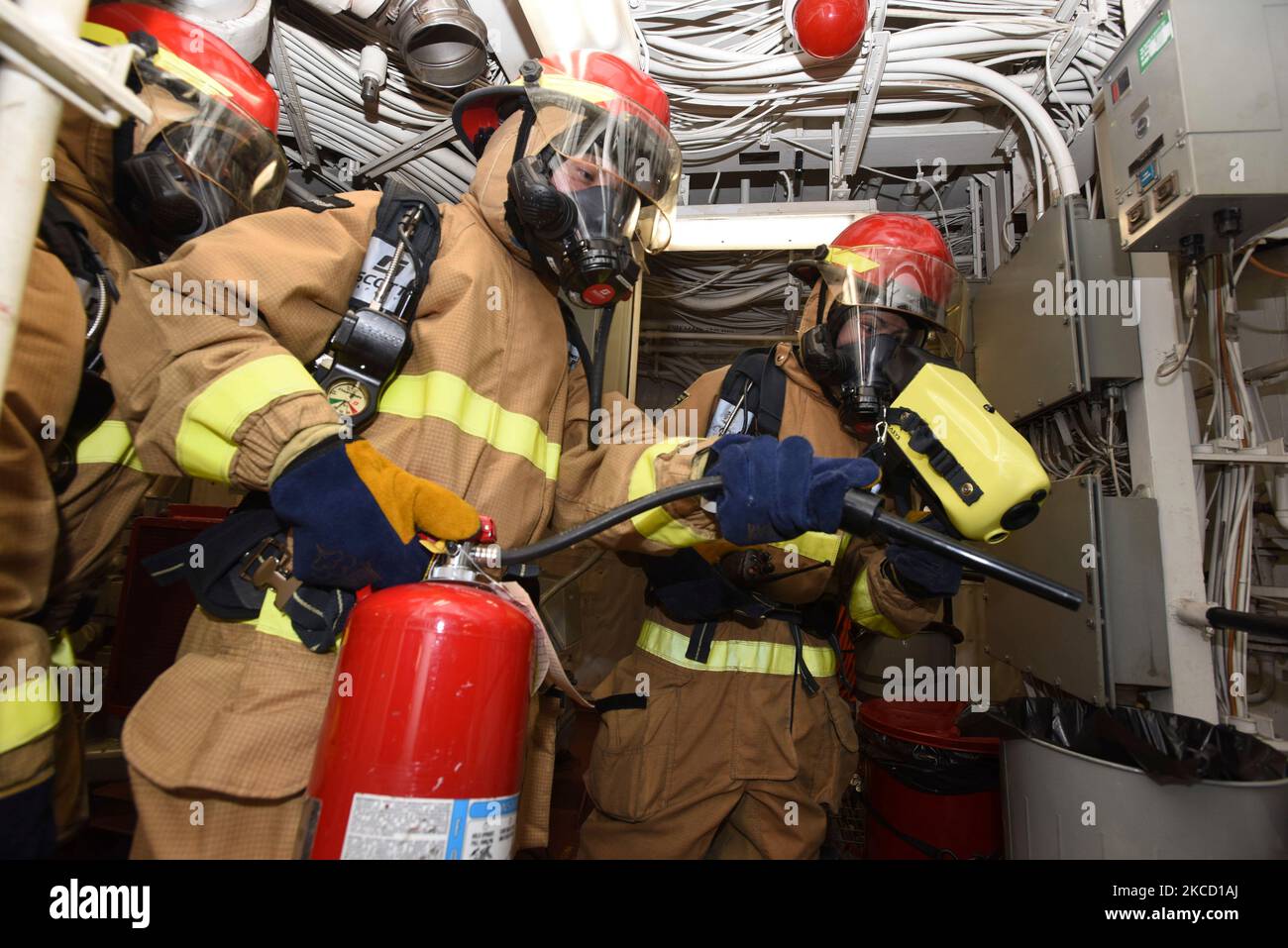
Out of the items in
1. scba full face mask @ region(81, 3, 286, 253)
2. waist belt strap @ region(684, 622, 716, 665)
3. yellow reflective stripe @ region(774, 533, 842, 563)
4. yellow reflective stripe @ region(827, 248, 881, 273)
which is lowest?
waist belt strap @ region(684, 622, 716, 665)

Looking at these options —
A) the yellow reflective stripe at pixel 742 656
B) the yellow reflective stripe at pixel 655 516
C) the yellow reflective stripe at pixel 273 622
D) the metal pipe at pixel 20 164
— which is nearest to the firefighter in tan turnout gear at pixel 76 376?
the yellow reflective stripe at pixel 273 622

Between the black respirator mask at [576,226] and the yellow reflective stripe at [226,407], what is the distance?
670mm

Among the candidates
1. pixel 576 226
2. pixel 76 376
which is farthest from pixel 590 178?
pixel 76 376

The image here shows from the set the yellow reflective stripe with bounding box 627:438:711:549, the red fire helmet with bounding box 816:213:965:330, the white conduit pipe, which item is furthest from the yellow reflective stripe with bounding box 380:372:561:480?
the white conduit pipe

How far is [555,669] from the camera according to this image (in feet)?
3.80

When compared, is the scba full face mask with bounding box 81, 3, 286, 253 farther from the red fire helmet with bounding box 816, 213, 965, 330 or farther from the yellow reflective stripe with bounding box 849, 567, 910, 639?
the yellow reflective stripe with bounding box 849, 567, 910, 639

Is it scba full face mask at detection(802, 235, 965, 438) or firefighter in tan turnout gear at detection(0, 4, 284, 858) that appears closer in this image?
firefighter in tan turnout gear at detection(0, 4, 284, 858)

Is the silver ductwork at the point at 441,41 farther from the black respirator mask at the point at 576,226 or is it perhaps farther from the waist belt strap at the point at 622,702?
the waist belt strap at the point at 622,702

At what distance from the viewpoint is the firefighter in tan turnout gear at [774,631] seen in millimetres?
1855

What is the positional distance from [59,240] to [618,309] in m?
2.17

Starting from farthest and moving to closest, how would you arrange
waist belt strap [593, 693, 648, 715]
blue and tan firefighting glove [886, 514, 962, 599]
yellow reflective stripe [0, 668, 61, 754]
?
waist belt strap [593, 693, 648, 715] < blue and tan firefighting glove [886, 514, 962, 599] < yellow reflective stripe [0, 668, 61, 754]

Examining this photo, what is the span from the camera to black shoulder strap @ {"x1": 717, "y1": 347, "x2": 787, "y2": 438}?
7.25 ft

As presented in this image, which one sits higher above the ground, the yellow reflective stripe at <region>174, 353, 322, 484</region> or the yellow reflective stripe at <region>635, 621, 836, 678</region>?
the yellow reflective stripe at <region>174, 353, 322, 484</region>
